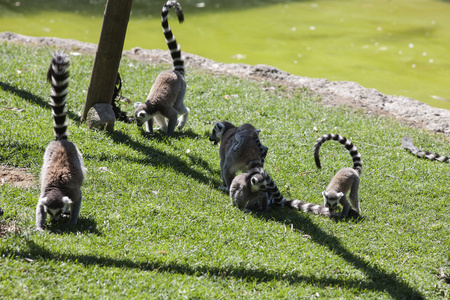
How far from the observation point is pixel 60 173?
5160 millimetres

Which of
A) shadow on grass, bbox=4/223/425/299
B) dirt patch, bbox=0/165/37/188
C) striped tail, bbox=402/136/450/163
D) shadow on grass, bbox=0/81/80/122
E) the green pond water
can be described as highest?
the green pond water

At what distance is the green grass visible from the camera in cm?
454

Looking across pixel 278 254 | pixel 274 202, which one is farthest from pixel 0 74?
pixel 278 254

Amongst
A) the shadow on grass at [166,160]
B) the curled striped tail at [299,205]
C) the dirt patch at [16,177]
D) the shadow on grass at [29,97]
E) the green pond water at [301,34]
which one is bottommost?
the dirt patch at [16,177]

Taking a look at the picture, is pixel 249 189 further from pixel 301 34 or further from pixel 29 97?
pixel 301 34

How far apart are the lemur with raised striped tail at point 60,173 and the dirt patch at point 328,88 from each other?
7.18 metres

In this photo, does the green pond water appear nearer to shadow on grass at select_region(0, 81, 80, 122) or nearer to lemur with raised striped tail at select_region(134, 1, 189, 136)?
lemur with raised striped tail at select_region(134, 1, 189, 136)

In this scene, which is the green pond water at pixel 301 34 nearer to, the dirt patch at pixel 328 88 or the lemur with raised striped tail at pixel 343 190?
the dirt patch at pixel 328 88

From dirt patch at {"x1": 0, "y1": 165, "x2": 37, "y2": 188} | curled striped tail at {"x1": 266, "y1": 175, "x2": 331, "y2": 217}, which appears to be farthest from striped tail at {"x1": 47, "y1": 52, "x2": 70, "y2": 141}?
curled striped tail at {"x1": 266, "y1": 175, "x2": 331, "y2": 217}

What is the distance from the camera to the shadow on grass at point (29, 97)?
8.41m

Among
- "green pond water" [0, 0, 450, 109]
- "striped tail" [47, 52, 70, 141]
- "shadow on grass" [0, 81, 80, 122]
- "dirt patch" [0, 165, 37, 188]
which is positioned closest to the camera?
"striped tail" [47, 52, 70, 141]

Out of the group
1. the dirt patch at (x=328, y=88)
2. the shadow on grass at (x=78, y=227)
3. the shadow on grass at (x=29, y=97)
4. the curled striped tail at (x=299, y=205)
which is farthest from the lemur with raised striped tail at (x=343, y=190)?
the dirt patch at (x=328, y=88)

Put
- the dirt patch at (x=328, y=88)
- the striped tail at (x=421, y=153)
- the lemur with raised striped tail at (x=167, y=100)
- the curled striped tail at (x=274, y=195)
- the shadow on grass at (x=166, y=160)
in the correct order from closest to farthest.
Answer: the curled striped tail at (x=274, y=195), the shadow on grass at (x=166, y=160), the lemur with raised striped tail at (x=167, y=100), the striped tail at (x=421, y=153), the dirt patch at (x=328, y=88)

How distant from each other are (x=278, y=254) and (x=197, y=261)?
97 cm
